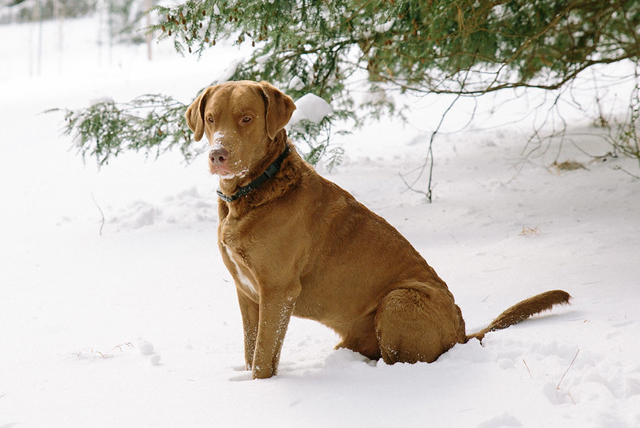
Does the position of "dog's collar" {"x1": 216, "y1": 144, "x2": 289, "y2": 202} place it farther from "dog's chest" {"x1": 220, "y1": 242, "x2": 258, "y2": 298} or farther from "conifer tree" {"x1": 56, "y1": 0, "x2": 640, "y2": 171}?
"conifer tree" {"x1": 56, "y1": 0, "x2": 640, "y2": 171}

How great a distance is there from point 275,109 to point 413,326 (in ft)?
4.58

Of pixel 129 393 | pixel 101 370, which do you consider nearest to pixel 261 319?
pixel 129 393

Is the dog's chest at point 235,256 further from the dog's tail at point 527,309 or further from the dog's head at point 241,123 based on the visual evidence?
the dog's tail at point 527,309

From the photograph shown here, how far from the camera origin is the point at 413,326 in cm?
318

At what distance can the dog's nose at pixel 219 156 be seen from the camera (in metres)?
2.99

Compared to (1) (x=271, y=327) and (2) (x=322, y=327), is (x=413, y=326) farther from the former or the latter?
(2) (x=322, y=327)

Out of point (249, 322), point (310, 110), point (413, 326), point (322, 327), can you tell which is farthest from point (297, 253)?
point (310, 110)

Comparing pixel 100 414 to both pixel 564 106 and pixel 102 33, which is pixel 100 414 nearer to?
pixel 564 106

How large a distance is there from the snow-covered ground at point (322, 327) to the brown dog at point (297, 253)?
7.3 inches

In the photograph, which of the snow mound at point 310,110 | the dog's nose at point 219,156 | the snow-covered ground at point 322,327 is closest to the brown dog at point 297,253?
the dog's nose at point 219,156

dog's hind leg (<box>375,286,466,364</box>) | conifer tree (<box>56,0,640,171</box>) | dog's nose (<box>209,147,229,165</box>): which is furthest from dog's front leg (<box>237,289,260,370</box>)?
conifer tree (<box>56,0,640,171</box>)

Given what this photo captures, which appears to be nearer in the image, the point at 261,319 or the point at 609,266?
the point at 261,319

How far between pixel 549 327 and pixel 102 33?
132 feet

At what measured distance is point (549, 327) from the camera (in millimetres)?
3398
